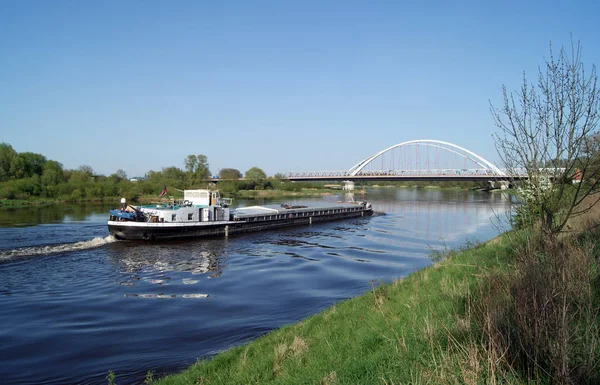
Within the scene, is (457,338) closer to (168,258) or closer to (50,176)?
(168,258)

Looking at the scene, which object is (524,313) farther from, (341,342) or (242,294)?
(242,294)

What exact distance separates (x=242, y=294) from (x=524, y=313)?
1415cm

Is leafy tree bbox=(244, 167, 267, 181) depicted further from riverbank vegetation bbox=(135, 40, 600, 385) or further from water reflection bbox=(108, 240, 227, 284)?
riverbank vegetation bbox=(135, 40, 600, 385)

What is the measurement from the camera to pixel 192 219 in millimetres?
34375

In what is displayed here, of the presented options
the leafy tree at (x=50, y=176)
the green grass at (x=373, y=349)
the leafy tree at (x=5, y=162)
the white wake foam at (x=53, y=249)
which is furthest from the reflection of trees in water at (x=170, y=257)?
the leafy tree at (x=5, y=162)

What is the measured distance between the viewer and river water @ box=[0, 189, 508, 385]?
1130 centimetres

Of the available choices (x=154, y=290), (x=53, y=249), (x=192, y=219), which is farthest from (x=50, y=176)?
(x=154, y=290)

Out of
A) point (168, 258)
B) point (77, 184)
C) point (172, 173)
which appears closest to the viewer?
point (168, 258)

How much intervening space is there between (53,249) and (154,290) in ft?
35.4

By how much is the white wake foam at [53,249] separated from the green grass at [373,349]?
1946 cm

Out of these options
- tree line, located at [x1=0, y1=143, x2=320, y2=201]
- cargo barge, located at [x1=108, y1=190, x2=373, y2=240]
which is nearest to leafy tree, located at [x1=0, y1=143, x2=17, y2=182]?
tree line, located at [x1=0, y1=143, x2=320, y2=201]

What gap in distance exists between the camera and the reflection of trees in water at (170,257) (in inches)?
891

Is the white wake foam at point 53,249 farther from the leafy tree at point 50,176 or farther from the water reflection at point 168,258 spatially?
the leafy tree at point 50,176

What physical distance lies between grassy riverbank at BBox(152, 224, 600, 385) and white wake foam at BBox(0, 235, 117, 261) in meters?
19.6
